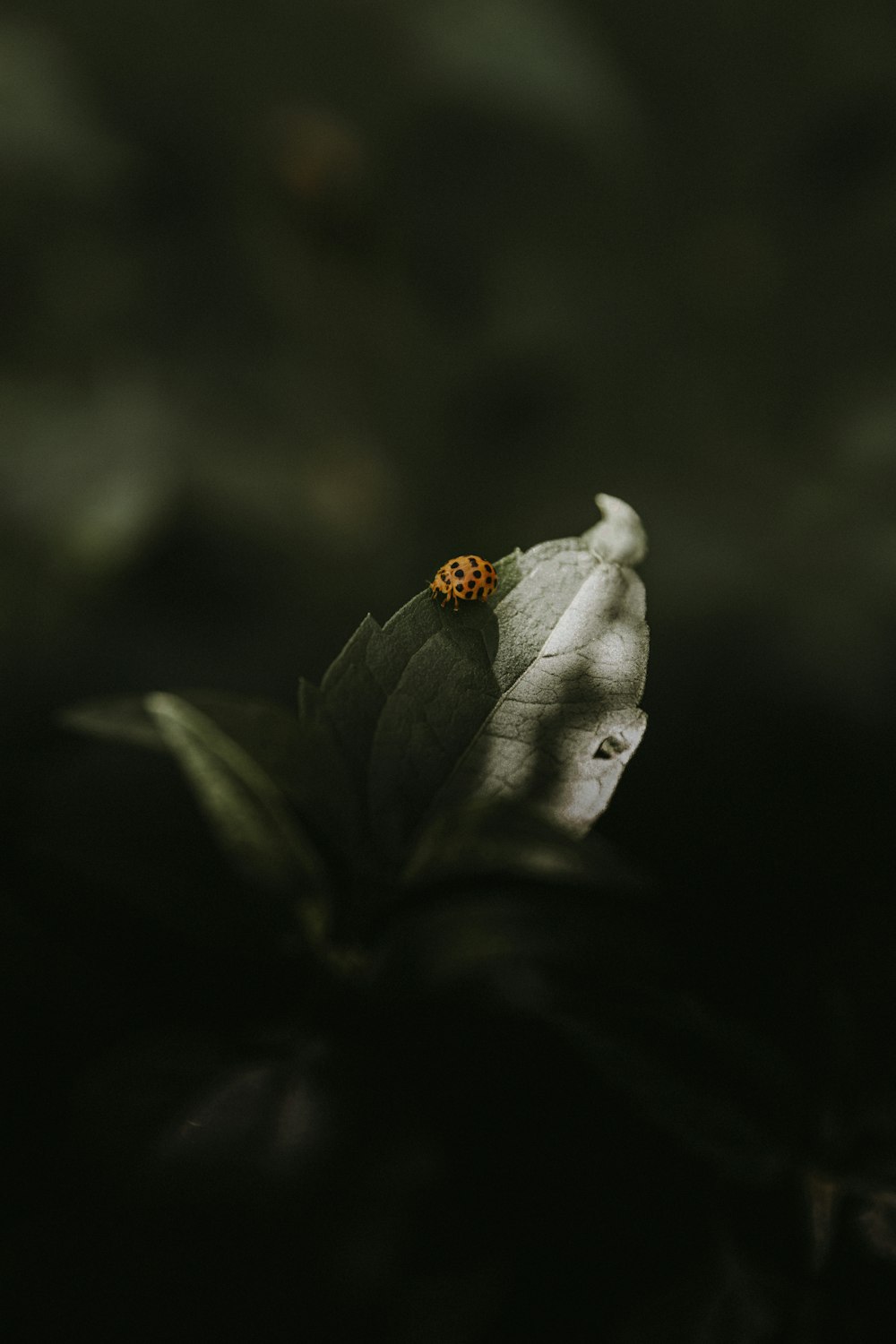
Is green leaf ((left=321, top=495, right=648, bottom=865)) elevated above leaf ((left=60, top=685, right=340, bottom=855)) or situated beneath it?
elevated above

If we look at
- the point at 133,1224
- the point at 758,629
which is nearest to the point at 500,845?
the point at 133,1224

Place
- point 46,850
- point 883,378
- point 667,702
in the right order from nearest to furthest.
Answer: point 46,850
point 667,702
point 883,378

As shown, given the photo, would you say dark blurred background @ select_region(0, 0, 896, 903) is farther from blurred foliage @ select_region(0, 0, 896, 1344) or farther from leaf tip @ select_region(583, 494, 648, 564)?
leaf tip @ select_region(583, 494, 648, 564)

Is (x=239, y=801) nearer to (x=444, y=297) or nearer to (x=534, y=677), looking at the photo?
(x=534, y=677)

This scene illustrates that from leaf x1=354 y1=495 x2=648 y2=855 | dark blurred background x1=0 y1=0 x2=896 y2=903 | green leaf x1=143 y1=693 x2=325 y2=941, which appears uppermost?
dark blurred background x1=0 y1=0 x2=896 y2=903

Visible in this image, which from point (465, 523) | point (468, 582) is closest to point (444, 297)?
point (465, 523)

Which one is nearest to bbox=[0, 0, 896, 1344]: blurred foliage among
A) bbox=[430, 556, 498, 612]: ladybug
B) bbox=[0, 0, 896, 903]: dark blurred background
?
bbox=[0, 0, 896, 903]: dark blurred background

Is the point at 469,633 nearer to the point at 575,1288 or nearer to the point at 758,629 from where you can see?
the point at 575,1288

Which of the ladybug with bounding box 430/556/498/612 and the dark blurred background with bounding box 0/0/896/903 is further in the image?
the dark blurred background with bounding box 0/0/896/903
